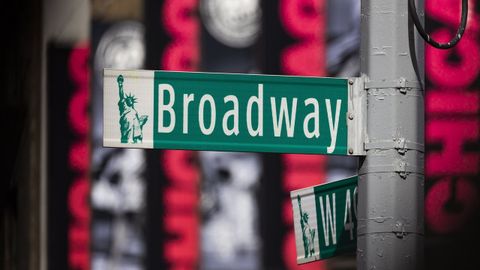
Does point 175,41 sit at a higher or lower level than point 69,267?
higher

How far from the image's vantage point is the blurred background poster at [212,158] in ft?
58.4

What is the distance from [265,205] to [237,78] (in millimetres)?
12316

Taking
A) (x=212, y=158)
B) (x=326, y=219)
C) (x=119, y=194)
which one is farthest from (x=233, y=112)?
(x=119, y=194)

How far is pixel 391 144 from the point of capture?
19.8 ft

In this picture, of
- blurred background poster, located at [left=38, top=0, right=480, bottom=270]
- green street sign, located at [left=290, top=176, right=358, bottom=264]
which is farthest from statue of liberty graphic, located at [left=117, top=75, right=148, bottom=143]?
blurred background poster, located at [left=38, top=0, right=480, bottom=270]

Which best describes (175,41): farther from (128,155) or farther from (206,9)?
(128,155)

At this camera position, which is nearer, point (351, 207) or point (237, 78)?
point (237, 78)

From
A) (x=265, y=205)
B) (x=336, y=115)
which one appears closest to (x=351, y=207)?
(x=336, y=115)

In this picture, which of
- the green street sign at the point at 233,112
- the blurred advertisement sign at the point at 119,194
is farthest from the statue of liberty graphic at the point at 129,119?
the blurred advertisement sign at the point at 119,194

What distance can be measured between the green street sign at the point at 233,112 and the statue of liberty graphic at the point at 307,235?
0.95 m

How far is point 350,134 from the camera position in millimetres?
6180

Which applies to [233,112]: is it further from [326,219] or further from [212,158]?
[212,158]

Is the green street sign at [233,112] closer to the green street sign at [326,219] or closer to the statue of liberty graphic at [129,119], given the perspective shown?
the statue of liberty graphic at [129,119]

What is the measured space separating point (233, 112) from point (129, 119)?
51 cm
